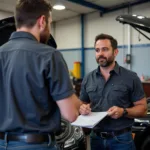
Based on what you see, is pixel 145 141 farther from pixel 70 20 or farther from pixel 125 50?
pixel 70 20

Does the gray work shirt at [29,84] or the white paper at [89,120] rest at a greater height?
the gray work shirt at [29,84]

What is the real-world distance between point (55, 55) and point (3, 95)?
388mm

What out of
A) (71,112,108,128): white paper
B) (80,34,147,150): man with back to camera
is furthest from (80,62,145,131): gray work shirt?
(71,112,108,128): white paper

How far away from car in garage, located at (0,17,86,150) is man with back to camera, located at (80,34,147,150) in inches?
19.0

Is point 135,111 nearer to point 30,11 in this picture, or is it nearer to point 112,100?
point 112,100

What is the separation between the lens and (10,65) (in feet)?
4.33

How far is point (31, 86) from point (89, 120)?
69cm

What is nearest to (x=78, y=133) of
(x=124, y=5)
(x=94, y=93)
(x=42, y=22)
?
(x=94, y=93)

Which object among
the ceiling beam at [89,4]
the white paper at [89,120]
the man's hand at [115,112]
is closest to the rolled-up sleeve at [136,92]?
the man's hand at [115,112]

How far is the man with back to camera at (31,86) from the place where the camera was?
1.29 metres

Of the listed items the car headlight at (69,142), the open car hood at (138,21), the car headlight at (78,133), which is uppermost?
the open car hood at (138,21)

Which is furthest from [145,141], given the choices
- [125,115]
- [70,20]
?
[70,20]

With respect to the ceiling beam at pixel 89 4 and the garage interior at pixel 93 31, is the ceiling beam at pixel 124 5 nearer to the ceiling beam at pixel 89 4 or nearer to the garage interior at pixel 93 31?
the garage interior at pixel 93 31

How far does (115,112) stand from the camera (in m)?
1.92
